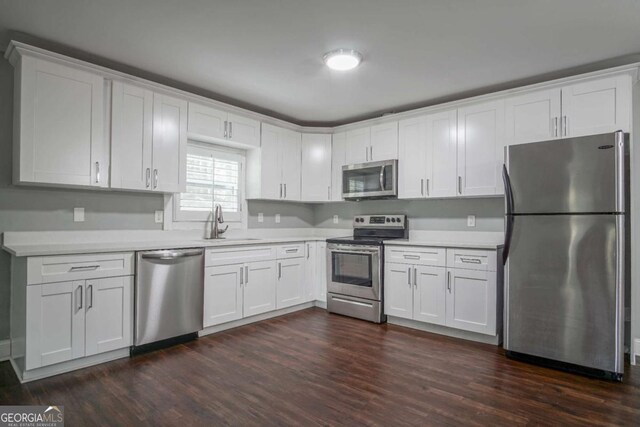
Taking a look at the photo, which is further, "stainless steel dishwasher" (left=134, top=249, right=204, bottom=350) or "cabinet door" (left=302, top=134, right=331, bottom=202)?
"cabinet door" (left=302, top=134, right=331, bottom=202)

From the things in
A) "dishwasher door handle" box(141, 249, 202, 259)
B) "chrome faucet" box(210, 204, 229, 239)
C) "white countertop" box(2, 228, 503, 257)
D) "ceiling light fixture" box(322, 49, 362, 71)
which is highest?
"ceiling light fixture" box(322, 49, 362, 71)

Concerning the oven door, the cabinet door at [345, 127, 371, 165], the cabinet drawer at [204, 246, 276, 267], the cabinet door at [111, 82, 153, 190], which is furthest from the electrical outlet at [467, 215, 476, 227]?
the cabinet door at [111, 82, 153, 190]

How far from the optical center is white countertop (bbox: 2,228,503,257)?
2.62 metres

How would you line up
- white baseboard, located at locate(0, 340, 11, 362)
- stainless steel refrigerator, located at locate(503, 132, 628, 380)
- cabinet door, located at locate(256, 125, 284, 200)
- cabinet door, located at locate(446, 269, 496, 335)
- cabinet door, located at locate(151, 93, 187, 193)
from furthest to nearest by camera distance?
1. cabinet door, located at locate(256, 125, 284, 200)
2. cabinet door, located at locate(151, 93, 187, 193)
3. cabinet door, located at locate(446, 269, 496, 335)
4. white baseboard, located at locate(0, 340, 11, 362)
5. stainless steel refrigerator, located at locate(503, 132, 628, 380)

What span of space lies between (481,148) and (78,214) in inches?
148

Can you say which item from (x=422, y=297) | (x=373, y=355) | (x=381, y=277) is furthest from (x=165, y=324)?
(x=422, y=297)

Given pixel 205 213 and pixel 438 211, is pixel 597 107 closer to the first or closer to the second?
pixel 438 211

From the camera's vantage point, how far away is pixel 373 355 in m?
2.94

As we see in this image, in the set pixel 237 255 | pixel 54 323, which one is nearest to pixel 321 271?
pixel 237 255

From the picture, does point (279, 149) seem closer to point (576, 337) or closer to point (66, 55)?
point (66, 55)

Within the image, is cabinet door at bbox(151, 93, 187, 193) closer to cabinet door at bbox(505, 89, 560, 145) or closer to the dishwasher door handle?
the dishwasher door handle

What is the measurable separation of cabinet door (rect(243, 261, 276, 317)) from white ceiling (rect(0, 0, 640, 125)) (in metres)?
1.88

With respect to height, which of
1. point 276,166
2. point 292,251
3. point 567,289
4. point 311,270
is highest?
point 276,166

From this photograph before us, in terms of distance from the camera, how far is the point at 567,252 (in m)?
2.69
